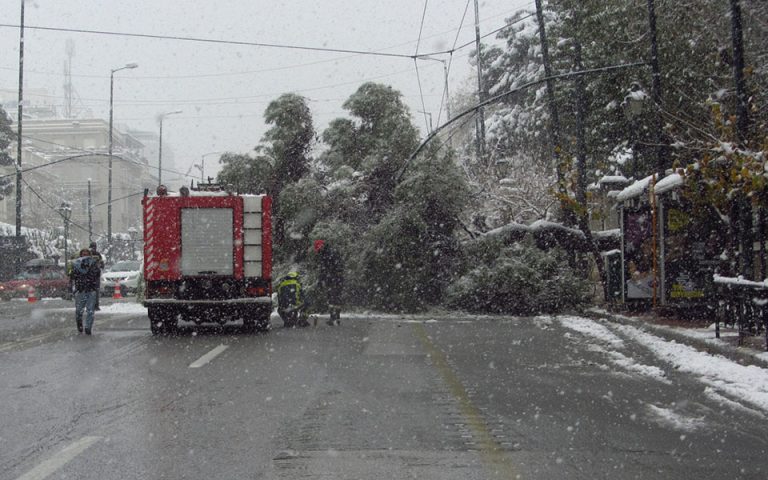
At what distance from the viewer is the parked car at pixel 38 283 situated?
34969mm

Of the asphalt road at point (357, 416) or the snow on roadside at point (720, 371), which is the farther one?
the snow on roadside at point (720, 371)

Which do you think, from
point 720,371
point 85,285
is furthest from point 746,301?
point 85,285

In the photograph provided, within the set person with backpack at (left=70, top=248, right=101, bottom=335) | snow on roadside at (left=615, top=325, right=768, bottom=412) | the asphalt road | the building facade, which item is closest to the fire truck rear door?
person with backpack at (left=70, top=248, right=101, bottom=335)

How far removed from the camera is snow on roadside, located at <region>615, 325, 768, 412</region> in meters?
8.84

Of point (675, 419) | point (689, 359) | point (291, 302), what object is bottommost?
point (675, 419)

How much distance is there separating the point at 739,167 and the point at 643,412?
5578 millimetres

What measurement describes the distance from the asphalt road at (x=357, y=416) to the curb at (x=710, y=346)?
0.85 meters

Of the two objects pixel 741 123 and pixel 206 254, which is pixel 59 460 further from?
pixel 741 123

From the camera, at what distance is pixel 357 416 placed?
7.62m

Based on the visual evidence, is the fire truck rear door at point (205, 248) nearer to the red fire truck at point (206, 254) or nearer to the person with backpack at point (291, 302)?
the red fire truck at point (206, 254)

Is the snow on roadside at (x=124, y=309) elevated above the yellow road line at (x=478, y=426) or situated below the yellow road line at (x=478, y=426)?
above

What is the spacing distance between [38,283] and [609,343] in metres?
27.9

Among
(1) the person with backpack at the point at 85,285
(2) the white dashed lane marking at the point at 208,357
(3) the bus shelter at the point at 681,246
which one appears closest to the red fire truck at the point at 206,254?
A: (1) the person with backpack at the point at 85,285

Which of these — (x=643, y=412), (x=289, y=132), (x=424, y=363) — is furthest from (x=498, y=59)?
(x=643, y=412)
